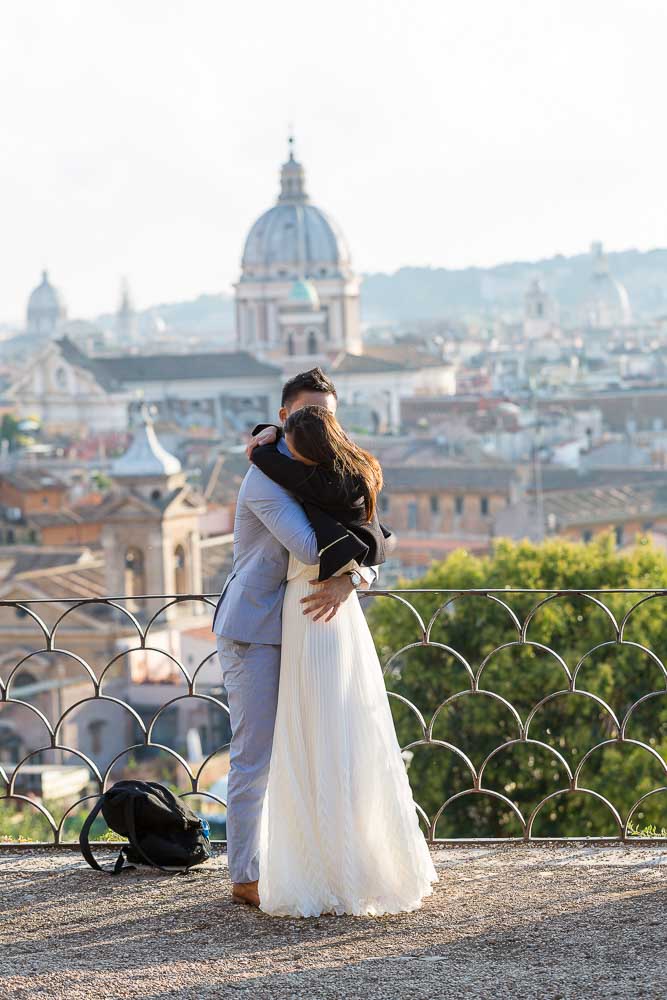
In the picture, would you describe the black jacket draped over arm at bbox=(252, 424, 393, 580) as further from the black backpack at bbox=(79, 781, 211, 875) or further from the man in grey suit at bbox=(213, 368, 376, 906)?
the black backpack at bbox=(79, 781, 211, 875)

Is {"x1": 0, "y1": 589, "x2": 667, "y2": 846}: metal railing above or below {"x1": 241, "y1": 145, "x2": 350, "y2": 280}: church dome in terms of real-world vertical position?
below

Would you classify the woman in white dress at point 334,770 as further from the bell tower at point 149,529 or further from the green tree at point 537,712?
the bell tower at point 149,529

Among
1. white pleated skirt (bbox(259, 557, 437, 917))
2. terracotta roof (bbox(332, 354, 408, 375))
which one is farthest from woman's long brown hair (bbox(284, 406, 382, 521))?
terracotta roof (bbox(332, 354, 408, 375))

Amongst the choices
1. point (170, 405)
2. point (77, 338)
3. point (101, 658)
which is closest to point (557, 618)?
point (101, 658)

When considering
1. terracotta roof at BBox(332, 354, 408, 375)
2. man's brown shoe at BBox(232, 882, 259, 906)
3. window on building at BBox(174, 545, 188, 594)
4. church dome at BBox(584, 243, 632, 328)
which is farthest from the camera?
church dome at BBox(584, 243, 632, 328)

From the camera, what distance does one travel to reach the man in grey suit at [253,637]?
3559mm

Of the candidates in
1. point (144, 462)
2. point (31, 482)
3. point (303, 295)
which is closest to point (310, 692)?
point (144, 462)

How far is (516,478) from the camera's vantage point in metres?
46.6

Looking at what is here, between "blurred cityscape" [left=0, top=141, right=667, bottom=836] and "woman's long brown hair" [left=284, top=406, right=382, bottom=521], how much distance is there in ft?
3.00

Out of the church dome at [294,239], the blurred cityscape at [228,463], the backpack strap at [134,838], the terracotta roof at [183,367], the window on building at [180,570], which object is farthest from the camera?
the church dome at [294,239]

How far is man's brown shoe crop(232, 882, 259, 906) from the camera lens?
3580 millimetres

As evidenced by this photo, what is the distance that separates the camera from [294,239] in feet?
293

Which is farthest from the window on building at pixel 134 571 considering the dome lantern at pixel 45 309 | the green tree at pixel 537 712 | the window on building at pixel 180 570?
the dome lantern at pixel 45 309

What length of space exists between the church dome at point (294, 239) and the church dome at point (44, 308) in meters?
75.1
